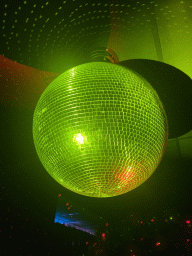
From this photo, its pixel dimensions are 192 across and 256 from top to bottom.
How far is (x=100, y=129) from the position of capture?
17.4 inches

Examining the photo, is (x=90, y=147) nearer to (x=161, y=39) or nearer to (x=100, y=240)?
(x=161, y=39)

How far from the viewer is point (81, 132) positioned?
0.46 metres

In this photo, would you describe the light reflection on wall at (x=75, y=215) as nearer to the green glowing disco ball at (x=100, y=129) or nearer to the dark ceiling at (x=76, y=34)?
the dark ceiling at (x=76, y=34)

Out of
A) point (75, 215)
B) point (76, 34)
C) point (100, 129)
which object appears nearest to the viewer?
point (100, 129)

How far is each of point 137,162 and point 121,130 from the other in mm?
93

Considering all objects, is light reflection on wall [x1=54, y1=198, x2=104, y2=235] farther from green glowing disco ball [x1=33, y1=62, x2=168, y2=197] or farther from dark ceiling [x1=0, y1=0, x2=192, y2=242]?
green glowing disco ball [x1=33, y1=62, x2=168, y2=197]

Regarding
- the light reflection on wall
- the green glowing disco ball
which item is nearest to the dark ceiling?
the green glowing disco ball

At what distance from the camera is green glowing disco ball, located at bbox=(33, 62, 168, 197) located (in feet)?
1.47

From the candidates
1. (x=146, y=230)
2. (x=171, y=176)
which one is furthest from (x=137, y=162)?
(x=146, y=230)

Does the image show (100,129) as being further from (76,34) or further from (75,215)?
(75,215)

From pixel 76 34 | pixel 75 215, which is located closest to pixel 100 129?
pixel 76 34

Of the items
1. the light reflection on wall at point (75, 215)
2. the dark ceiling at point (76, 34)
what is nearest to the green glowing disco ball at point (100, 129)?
the dark ceiling at point (76, 34)

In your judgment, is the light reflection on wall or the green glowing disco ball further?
the light reflection on wall

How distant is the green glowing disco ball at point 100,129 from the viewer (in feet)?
1.47
